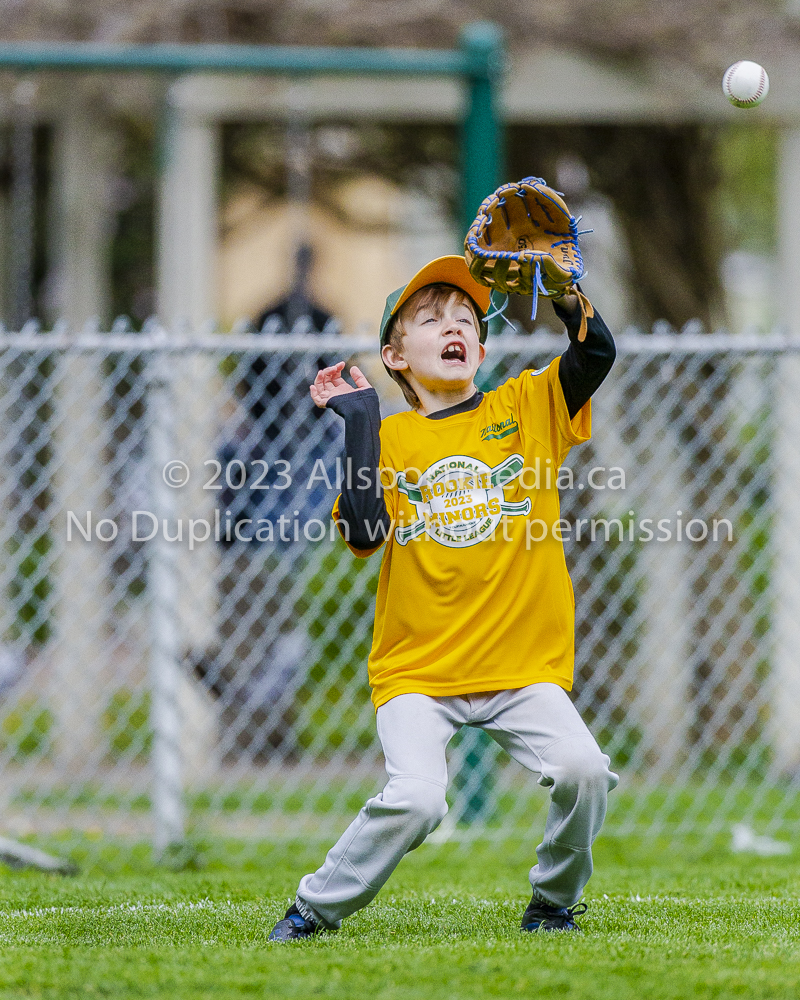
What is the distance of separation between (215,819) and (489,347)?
6.64ft

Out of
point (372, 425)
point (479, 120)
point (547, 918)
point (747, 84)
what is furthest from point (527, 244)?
point (479, 120)

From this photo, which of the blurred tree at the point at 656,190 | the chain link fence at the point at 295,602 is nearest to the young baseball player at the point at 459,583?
the chain link fence at the point at 295,602

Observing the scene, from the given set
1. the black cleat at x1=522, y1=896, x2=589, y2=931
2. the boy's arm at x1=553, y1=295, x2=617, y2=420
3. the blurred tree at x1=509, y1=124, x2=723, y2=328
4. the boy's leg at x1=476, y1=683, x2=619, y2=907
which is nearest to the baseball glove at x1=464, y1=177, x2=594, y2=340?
the boy's arm at x1=553, y1=295, x2=617, y2=420

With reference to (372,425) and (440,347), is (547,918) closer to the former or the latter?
(372,425)

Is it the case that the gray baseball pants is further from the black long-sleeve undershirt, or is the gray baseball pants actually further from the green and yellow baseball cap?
the green and yellow baseball cap

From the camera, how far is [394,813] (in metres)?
2.56

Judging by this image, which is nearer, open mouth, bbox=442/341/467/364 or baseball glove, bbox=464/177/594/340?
baseball glove, bbox=464/177/594/340

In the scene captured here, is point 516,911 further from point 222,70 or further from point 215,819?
point 222,70

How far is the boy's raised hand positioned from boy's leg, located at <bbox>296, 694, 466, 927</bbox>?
2.23 feet

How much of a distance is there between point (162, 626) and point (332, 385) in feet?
5.08

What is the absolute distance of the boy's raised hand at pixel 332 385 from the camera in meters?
2.72

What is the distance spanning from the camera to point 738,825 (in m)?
4.53

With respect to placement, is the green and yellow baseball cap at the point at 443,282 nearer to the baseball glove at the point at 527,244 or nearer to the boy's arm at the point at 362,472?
the baseball glove at the point at 527,244

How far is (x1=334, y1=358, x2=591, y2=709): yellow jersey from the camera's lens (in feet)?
8.84
